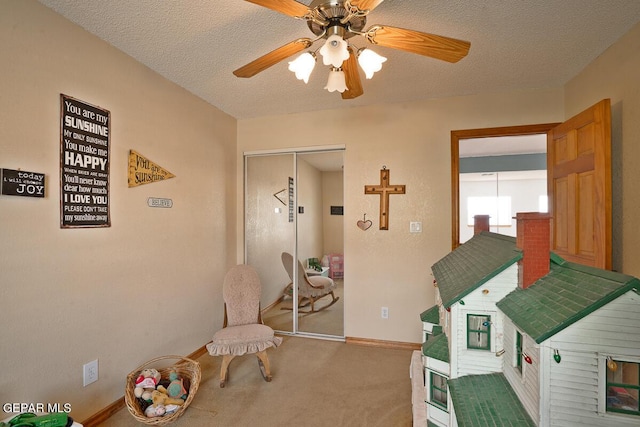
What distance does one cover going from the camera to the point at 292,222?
11.7 feet

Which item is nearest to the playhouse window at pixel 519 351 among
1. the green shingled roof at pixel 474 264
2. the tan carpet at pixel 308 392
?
the green shingled roof at pixel 474 264

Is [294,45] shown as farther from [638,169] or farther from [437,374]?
[638,169]

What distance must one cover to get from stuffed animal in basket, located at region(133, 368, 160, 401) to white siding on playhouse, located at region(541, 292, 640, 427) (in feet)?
7.10

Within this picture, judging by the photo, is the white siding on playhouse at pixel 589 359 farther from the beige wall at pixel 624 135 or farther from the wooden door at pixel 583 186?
the beige wall at pixel 624 135

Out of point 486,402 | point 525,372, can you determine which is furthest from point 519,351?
point 486,402

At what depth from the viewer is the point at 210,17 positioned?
1.79 m

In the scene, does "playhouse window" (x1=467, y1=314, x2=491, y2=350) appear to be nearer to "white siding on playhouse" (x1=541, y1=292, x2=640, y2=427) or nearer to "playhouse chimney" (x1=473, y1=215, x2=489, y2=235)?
"white siding on playhouse" (x1=541, y1=292, x2=640, y2=427)

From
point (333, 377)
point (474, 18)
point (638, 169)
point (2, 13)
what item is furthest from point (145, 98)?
point (638, 169)

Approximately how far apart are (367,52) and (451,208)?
207 cm

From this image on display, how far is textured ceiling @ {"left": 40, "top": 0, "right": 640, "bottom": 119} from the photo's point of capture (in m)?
1.72

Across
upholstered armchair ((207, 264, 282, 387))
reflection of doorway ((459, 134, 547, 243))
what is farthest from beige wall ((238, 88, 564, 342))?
reflection of doorway ((459, 134, 547, 243))

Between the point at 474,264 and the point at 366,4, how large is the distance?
4.61ft

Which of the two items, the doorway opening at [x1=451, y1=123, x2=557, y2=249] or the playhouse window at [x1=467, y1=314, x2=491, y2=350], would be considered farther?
the doorway opening at [x1=451, y1=123, x2=557, y2=249]

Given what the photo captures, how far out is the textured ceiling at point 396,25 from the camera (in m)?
1.72
